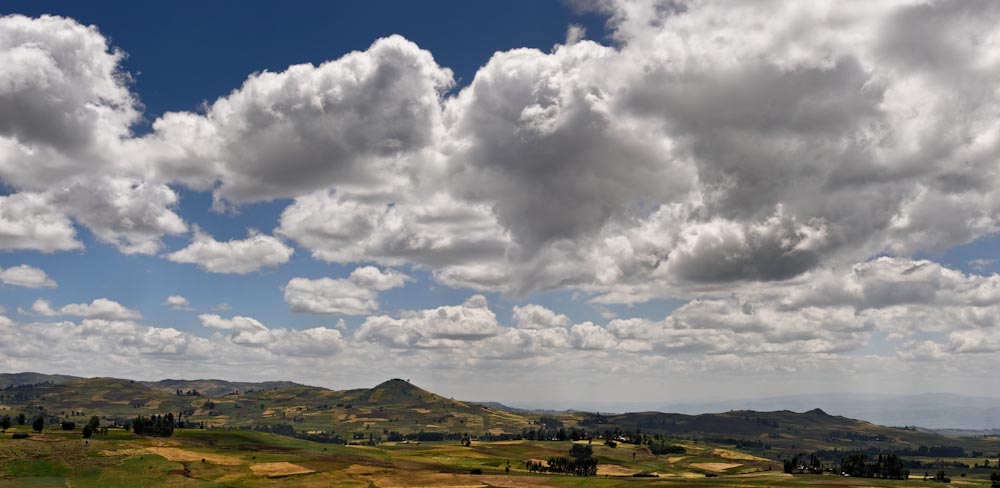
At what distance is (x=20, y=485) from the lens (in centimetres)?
19512

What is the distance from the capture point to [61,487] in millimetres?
196875

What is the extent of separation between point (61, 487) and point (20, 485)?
11.0 meters
